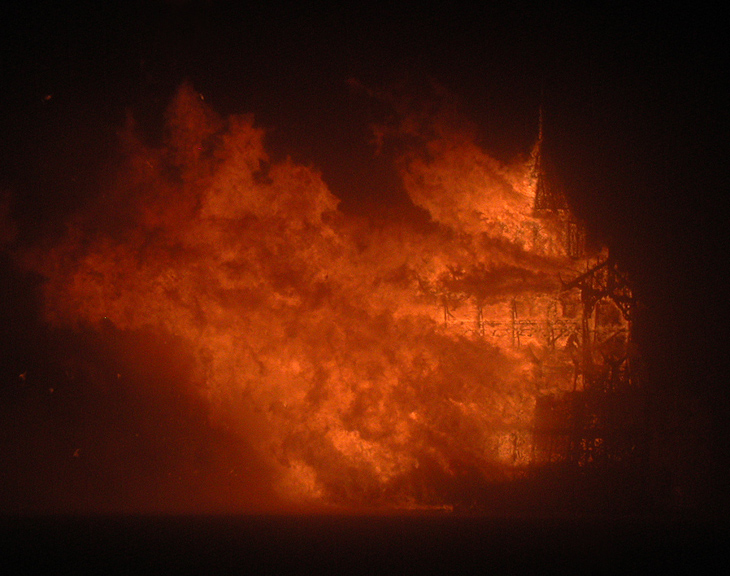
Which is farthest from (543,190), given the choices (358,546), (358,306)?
(358,546)

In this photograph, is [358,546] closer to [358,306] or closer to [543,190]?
[358,306]

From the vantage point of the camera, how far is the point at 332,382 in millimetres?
3535

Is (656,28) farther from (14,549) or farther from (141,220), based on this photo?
(14,549)

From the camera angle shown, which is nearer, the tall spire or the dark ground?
the dark ground

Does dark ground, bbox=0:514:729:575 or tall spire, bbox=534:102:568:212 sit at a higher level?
tall spire, bbox=534:102:568:212

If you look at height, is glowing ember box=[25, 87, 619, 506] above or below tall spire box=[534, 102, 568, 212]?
below

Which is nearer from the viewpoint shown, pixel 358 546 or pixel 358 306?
pixel 358 546

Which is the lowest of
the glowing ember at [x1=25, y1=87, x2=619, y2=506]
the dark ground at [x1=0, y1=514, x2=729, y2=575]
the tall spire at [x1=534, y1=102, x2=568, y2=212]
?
the dark ground at [x1=0, y1=514, x2=729, y2=575]

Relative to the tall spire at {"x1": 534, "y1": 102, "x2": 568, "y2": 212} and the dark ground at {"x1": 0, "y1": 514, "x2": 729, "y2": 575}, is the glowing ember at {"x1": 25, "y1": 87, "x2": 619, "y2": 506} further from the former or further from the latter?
the dark ground at {"x1": 0, "y1": 514, "x2": 729, "y2": 575}

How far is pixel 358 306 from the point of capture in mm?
3533

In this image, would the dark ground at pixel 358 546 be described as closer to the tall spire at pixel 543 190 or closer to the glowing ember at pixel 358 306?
the glowing ember at pixel 358 306

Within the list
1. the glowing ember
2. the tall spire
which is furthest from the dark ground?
the tall spire

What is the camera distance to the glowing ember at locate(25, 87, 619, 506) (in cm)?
351

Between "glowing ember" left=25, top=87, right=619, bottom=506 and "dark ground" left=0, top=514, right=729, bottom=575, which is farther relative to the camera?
Answer: "glowing ember" left=25, top=87, right=619, bottom=506
